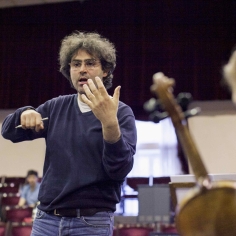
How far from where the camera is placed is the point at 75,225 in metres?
1.66

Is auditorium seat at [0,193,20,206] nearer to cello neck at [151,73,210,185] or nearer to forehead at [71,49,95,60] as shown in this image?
forehead at [71,49,95,60]

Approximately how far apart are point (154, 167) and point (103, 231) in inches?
283

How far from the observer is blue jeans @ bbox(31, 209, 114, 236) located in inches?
65.0

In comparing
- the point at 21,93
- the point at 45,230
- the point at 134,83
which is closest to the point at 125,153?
the point at 45,230

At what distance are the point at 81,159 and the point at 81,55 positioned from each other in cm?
47

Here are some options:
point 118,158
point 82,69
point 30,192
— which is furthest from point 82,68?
point 30,192

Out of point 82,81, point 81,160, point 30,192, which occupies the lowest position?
point 81,160

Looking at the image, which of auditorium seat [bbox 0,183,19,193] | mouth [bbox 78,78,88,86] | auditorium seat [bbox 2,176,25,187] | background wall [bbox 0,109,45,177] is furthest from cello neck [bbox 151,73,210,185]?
background wall [bbox 0,109,45,177]

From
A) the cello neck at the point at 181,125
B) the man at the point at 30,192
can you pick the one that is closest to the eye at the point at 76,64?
the cello neck at the point at 181,125

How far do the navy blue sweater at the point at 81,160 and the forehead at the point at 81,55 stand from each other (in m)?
0.22

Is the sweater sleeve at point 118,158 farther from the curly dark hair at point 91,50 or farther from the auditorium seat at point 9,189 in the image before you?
the auditorium seat at point 9,189

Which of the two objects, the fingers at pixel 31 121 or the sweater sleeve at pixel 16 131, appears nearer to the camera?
the fingers at pixel 31 121

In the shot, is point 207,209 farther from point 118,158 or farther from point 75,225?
point 75,225

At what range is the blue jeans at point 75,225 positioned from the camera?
165cm
